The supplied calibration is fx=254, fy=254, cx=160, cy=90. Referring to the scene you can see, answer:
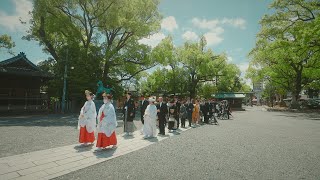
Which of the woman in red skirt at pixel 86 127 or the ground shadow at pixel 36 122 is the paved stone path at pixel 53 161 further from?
the ground shadow at pixel 36 122

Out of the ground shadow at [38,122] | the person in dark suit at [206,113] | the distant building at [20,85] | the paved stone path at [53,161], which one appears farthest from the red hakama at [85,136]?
the distant building at [20,85]

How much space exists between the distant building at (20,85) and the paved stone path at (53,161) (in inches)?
665

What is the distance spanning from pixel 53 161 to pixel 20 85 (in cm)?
2097

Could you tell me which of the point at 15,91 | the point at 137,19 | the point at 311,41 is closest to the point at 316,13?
the point at 311,41

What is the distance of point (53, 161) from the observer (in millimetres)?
6340

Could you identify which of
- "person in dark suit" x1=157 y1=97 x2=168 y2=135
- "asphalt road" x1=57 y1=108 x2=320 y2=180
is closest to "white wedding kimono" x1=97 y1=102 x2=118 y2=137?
"asphalt road" x1=57 y1=108 x2=320 y2=180

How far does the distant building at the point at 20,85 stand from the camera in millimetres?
22062

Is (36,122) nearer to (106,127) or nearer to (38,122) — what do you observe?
(38,122)

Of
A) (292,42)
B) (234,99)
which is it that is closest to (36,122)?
Result: (292,42)

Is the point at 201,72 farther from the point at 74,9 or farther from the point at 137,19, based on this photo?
the point at 74,9

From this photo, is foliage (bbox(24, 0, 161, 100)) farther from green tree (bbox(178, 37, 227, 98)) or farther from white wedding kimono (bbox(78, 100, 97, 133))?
white wedding kimono (bbox(78, 100, 97, 133))

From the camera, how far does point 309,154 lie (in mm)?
7742

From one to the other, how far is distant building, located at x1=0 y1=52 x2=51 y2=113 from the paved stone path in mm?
16892

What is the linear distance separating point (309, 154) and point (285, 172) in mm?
2581
